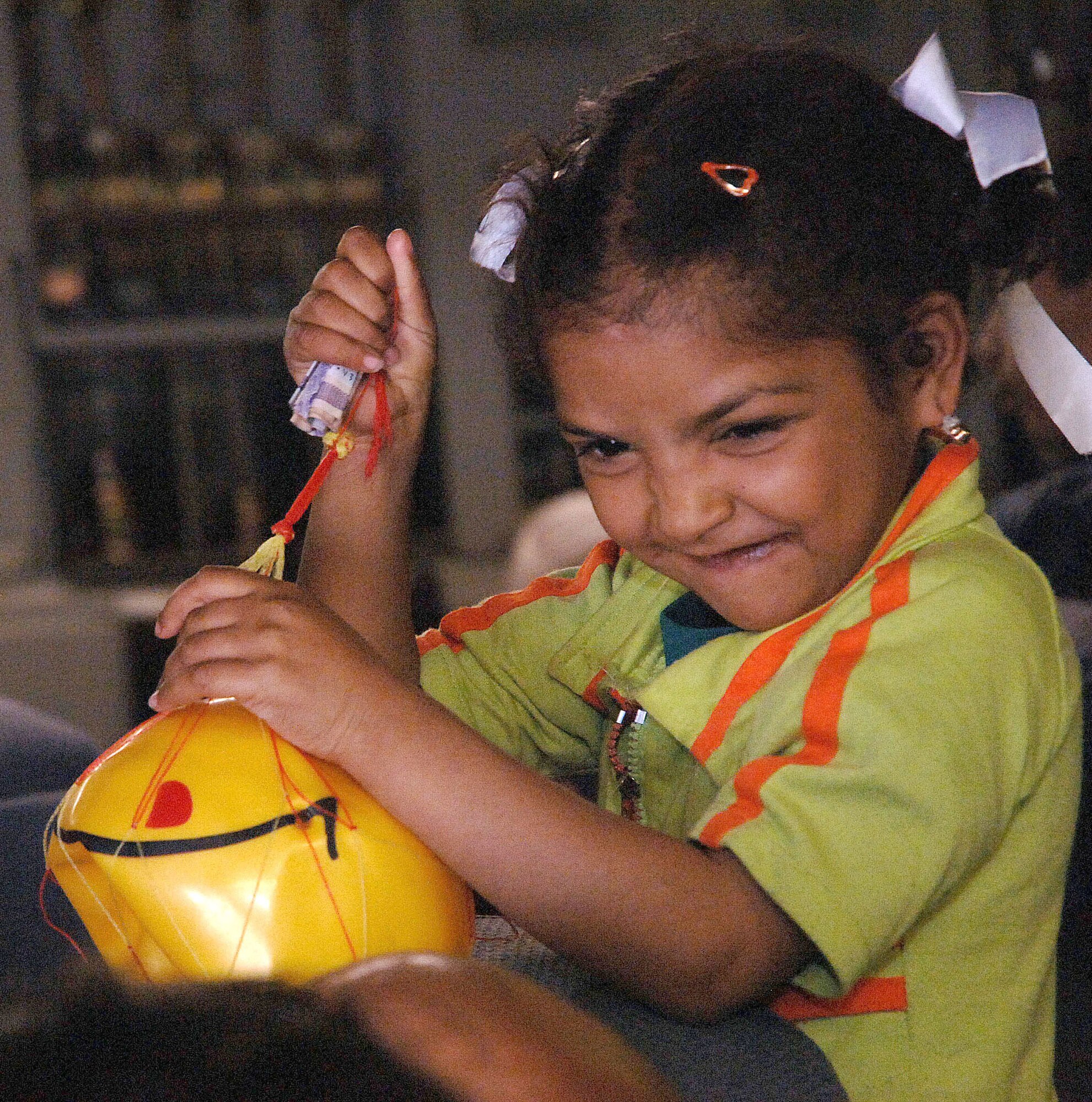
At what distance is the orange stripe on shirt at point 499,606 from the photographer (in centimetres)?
105

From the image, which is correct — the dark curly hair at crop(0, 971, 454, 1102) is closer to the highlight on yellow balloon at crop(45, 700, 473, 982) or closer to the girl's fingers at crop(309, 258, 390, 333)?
the highlight on yellow balloon at crop(45, 700, 473, 982)

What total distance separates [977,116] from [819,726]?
42 centimetres

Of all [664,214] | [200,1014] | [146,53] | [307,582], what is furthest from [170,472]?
[200,1014]

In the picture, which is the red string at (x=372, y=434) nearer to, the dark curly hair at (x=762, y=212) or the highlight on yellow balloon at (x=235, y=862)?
the dark curly hair at (x=762, y=212)

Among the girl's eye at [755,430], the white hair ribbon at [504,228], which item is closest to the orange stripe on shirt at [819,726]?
the girl's eye at [755,430]

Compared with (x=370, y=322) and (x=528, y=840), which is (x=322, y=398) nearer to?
(x=370, y=322)

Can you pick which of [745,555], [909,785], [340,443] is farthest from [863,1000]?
[340,443]

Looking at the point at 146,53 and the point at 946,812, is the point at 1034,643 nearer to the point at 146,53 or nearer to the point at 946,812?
the point at 946,812

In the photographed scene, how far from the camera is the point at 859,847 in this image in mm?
670

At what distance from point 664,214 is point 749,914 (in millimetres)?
387

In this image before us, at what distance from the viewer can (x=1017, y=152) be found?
866mm

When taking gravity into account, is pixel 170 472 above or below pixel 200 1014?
below

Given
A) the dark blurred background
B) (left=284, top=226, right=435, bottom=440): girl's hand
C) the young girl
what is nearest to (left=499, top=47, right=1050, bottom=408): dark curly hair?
the young girl

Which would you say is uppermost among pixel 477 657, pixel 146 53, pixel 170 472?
pixel 146 53
